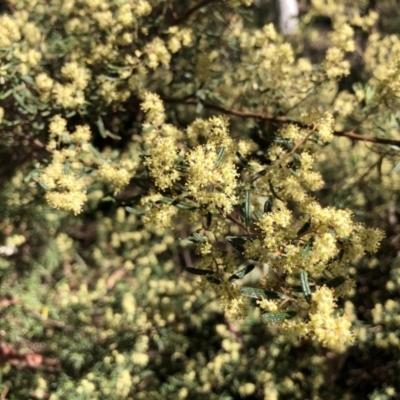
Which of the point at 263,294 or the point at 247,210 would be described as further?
the point at 247,210

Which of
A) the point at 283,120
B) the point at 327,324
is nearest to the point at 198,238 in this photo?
the point at 327,324

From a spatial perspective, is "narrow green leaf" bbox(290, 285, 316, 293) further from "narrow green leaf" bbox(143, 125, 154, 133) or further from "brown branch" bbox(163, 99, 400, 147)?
"narrow green leaf" bbox(143, 125, 154, 133)

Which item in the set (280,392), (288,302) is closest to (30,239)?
(280,392)

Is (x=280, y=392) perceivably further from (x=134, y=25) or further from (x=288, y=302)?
(x=134, y=25)

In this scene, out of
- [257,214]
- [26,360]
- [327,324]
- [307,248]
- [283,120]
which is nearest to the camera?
[327,324]

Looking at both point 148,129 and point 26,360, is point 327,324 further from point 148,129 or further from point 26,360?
point 26,360

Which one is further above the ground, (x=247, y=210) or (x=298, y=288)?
(x=247, y=210)
